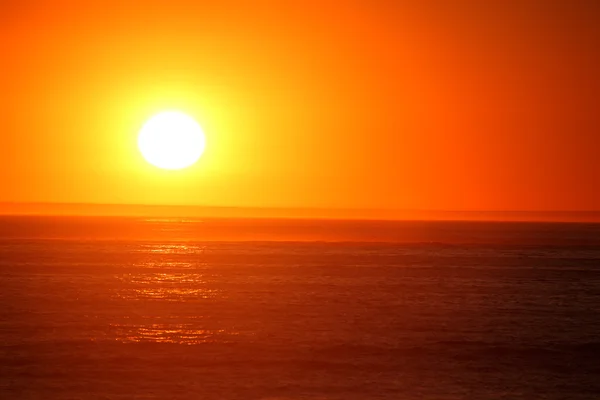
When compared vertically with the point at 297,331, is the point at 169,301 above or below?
above

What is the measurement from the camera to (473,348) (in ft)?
99.7

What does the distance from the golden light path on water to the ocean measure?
10 centimetres

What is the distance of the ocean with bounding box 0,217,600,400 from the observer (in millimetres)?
24875

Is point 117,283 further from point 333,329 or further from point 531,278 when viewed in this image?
point 531,278

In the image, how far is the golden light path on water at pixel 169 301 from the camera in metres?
32.3

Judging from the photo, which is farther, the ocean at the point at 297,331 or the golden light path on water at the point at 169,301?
the golden light path on water at the point at 169,301

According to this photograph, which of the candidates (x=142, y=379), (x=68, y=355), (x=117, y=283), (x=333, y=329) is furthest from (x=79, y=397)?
(x=117, y=283)

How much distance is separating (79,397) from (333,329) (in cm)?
1295

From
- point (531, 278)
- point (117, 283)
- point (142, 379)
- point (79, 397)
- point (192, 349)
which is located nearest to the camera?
point (79, 397)

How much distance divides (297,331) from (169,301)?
1079cm

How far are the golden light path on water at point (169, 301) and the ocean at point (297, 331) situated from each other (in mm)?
98

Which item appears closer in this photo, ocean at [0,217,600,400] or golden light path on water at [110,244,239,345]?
ocean at [0,217,600,400]

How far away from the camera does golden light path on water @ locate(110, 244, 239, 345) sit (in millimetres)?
32281

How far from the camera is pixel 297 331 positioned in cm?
3322
